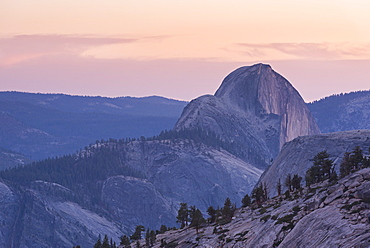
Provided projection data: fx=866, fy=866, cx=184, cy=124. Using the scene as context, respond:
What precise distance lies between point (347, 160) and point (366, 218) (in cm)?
4415

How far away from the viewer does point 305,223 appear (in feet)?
341

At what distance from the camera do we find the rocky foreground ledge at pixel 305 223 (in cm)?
9494

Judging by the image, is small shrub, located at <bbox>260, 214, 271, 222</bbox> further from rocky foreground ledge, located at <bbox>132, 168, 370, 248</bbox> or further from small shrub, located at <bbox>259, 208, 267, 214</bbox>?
small shrub, located at <bbox>259, 208, 267, 214</bbox>

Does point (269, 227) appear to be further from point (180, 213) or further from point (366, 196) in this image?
point (180, 213)

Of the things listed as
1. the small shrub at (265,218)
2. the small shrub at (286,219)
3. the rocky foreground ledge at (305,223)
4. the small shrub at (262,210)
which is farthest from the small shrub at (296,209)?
the small shrub at (262,210)

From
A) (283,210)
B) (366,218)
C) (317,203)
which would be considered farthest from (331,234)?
(283,210)

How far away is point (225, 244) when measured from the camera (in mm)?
124688

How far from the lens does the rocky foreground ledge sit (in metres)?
94.9

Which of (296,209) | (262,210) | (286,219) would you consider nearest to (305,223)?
(286,219)

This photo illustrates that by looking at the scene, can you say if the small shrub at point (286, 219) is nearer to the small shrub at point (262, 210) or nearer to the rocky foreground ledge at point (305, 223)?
the rocky foreground ledge at point (305, 223)

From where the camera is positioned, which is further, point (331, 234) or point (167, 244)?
point (167, 244)

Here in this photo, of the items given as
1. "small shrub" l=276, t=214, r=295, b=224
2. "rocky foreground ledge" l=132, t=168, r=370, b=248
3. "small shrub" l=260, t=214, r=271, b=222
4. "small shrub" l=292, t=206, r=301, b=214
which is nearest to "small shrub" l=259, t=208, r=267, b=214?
"rocky foreground ledge" l=132, t=168, r=370, b=248

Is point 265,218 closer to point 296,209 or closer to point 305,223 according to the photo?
point 296,209

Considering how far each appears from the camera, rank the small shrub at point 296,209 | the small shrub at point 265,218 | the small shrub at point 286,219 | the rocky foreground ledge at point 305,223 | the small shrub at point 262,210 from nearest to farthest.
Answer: the rocky foreground ledge at point 305,223
the small shrub at point 286,219
the small shrub at point 296,209
the small shrub at point 265,218
the small shrub at point 262,210
